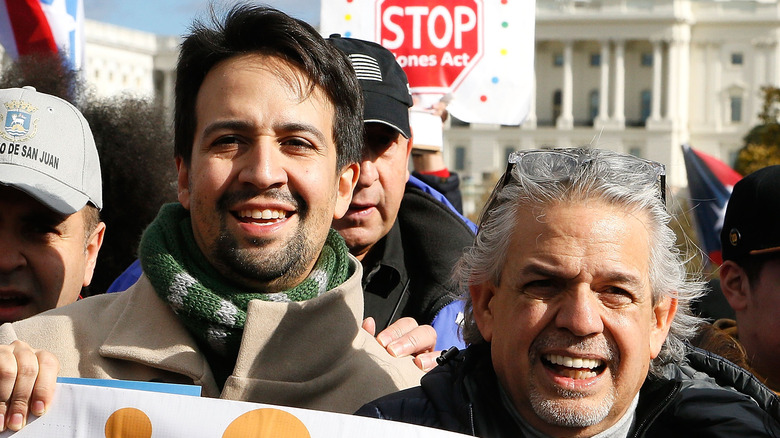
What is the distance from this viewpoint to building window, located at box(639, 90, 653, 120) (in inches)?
2943

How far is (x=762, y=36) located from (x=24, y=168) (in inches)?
2966

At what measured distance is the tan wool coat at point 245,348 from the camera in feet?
7.15

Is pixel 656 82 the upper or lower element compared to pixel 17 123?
upper

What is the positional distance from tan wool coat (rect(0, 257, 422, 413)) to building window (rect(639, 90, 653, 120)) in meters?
74.4

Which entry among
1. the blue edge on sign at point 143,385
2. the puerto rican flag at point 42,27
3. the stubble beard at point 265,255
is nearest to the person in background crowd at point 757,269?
the stubble beard at point 265,255

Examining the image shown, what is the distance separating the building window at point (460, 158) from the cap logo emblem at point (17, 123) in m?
70.4

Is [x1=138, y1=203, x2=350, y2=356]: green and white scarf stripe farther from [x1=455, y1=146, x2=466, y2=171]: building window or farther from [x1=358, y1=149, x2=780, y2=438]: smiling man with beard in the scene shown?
[x1=455, y1=146, x2=466, y2=171]: building window

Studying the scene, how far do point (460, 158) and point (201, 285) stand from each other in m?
71.1

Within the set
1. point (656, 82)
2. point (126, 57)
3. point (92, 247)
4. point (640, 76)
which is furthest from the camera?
point (640, 76)

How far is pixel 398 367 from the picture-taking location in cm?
241

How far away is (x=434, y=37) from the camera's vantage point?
192 inches

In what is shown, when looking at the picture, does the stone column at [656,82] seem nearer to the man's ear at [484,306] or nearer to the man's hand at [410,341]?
the man's hand at [410,341]

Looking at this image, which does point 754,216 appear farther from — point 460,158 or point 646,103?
point 646,103

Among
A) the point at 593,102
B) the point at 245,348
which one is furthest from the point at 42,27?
the point at 593,102
